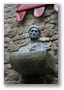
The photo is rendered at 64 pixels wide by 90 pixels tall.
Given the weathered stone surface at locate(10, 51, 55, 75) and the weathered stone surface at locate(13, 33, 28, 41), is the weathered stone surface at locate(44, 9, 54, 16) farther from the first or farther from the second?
the weathered stone surface at locate(10, 51, 55, 75)

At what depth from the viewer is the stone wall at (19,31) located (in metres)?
2.81

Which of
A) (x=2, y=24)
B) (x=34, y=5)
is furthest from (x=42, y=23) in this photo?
(x=2, y=24)

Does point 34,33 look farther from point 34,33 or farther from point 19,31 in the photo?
point 19,31

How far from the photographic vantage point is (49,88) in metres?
2.77

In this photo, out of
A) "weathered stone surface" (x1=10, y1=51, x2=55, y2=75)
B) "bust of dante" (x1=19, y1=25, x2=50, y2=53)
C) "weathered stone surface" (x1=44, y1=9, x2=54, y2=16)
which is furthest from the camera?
"weathered stone surface" (x1=44, y1=9, x2=54, y2=16)

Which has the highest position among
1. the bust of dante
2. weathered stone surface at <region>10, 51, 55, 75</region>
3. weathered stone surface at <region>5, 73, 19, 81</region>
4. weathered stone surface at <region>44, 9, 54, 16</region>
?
weathered stone surface at <region>44, 9, 54, 16</region>

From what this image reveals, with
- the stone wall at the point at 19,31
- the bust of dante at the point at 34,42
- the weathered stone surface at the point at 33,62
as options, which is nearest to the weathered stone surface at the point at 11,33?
the stone wall at the point at 19,31

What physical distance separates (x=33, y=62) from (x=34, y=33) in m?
0.29

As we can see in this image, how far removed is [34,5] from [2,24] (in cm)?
33

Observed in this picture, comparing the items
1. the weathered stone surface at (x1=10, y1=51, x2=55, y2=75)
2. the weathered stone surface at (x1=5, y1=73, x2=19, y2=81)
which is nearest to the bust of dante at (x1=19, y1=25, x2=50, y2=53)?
the weathered stone surface at (x1=10, y1=51, x2=55, y2=75)

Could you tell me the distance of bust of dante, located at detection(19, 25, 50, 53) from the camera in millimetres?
2711

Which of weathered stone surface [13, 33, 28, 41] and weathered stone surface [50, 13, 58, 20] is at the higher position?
weathered stone surface [50, 13, 58, 20]

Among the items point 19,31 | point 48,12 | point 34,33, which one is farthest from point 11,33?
point 48,12

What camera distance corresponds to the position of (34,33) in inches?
107
